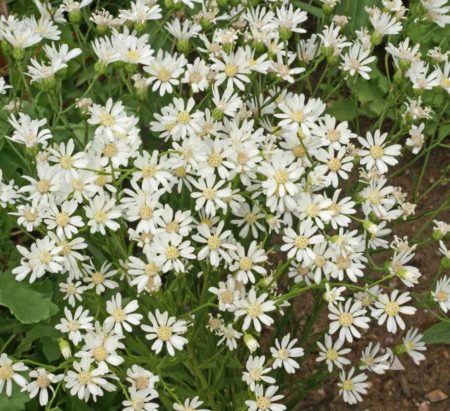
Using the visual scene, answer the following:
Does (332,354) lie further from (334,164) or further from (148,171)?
(148,171)

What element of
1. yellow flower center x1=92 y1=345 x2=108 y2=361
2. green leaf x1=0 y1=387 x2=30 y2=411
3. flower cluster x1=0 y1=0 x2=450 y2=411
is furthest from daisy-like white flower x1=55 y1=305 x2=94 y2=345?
green leaf x1=0 y1=387 x2=30 y2=411

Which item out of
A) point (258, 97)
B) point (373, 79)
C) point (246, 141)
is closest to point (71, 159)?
point (246, 141)

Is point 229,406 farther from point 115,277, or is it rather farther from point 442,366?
point 442,366

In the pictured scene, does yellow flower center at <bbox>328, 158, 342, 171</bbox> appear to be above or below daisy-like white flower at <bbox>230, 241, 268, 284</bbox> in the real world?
above

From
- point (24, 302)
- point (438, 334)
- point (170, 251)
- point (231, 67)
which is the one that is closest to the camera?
point (170, 251)

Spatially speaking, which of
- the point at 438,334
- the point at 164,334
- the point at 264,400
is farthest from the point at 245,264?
the point at 438,334

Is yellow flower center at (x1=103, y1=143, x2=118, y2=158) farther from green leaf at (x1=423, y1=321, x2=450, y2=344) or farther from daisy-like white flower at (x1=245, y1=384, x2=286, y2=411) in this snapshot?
green leaf at (x1=423, y1=321, x2=450, y2=344)

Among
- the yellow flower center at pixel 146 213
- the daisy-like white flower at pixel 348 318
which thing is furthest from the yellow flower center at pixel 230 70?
Answer: the daisy-like white flower at pixel 348 318
